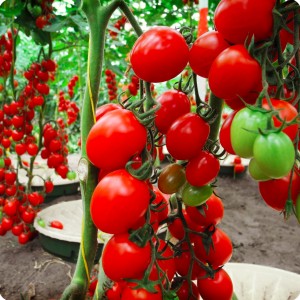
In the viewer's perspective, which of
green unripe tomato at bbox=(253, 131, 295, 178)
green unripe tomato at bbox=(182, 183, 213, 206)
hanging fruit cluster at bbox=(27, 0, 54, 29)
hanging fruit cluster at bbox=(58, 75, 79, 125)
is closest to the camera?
green unripe tomato at bbox=(253, 131, 295, 178)

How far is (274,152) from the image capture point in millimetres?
316

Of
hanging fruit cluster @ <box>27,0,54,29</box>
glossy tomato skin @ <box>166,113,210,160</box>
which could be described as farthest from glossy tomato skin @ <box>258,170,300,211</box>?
hanging fruit cluster @ <box>27,0,54,29</box>

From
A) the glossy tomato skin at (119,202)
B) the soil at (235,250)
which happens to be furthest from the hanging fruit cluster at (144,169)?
the soil at (235,250)

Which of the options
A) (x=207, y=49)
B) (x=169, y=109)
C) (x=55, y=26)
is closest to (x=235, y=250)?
(x=55, y=26)

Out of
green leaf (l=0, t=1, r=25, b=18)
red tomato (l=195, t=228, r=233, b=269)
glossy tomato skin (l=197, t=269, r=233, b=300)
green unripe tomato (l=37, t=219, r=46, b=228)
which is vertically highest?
green leaf (l=0, t=1, r=25, b=18)

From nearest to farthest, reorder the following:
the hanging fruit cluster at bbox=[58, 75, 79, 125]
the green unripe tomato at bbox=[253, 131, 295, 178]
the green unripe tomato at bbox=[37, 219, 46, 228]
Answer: the green unripe tomato at bbox=[253, 131, 295, 178] → the green unripe tomato at bbox=[37, 219, 46, 228] → the hanging fruit cluster at bbox=[58, 75, 79, 125]

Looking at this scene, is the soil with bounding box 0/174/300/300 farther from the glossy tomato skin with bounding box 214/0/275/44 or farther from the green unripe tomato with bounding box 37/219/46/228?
the glossy tomato skin with bounding box 214/0/275/44

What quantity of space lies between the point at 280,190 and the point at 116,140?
0.19 m

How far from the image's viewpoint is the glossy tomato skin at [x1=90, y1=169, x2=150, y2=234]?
410 mm

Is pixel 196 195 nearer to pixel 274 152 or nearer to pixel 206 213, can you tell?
pixel 206 213

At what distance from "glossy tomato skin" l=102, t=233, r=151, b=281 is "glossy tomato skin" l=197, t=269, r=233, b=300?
7.4 inches

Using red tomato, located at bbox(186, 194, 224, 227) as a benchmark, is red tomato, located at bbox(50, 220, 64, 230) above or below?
below

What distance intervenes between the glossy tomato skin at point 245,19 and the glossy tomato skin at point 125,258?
255 mm

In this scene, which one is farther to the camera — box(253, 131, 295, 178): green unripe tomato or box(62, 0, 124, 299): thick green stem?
box(62, 0, 124, 299): thick green stem
